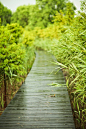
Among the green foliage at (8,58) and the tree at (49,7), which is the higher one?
the tree at (49,7)

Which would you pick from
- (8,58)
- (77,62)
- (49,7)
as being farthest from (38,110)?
(49,7)

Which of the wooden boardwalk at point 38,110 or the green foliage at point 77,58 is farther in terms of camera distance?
the wooden boardwalk at point 38,110

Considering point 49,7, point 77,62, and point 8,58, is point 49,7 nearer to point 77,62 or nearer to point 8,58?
point 8,58

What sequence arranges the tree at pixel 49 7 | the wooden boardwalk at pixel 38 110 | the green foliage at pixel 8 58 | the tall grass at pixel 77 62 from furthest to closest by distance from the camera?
the tree at pixel 49 7 < the green foliage at pixel 8 58 < the wooden boardwalk at pixel 38 110 < the tall grass at pixel 77 62

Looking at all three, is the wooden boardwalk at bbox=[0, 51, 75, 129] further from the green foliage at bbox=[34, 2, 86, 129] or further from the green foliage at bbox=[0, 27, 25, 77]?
the green foliage at bbox=[0, 27, 25, 77]

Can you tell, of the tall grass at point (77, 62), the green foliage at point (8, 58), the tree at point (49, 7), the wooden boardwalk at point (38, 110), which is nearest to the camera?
the tall grass at point (77, 62)

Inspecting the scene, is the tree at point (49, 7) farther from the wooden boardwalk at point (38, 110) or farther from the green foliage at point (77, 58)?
the wooden boardwalk at point (38, 110)

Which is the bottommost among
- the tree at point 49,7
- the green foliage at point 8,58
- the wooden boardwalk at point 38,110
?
the wooden boardwalk at point 38,110

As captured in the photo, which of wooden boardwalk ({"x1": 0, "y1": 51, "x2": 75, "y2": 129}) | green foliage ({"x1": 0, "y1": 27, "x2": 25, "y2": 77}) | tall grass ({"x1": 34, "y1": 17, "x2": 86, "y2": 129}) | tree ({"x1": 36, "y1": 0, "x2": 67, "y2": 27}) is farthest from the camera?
tree ({"x1": 36, "y1": 0, "x2": 67, "y2": 27})

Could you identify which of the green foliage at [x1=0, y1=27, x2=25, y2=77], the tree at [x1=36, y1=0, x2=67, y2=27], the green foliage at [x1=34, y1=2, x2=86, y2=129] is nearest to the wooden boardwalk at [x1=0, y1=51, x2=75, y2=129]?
the green foliage at [x1=34, y1=2, x2=86, y2=129]

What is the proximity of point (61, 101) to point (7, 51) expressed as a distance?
1.52m

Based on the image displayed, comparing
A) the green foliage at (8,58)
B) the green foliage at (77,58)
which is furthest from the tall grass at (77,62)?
the green foliage at (8,58)

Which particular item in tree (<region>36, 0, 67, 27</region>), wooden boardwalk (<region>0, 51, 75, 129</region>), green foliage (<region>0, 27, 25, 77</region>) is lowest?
wooden boardwalk (<region>0, 51, 75, 129</region>)

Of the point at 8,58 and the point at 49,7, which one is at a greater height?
the point at 49,7
